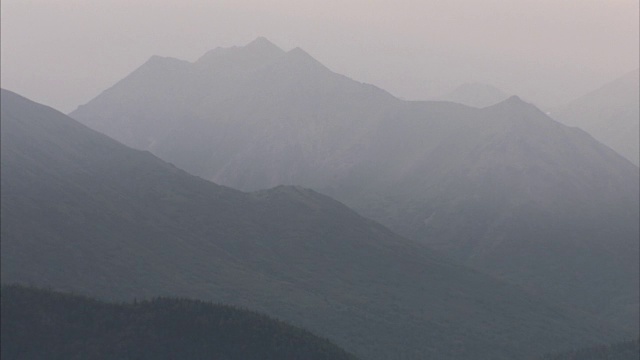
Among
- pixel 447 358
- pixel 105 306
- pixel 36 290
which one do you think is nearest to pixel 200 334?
pixel 105 306

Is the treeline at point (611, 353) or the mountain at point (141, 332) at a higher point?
the treeline at point (611, 353)

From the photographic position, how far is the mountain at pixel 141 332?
194ft

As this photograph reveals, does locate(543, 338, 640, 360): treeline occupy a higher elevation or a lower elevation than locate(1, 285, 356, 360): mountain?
higher

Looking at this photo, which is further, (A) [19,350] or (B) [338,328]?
(B) [338,328]

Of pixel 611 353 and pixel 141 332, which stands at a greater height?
pixel 611 353

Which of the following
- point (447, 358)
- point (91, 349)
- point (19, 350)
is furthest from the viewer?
point (447, 358)

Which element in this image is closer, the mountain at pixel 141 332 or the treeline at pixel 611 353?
the mountain at pixel 141 332

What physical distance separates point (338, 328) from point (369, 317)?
14982 millimetres

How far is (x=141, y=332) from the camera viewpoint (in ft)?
229

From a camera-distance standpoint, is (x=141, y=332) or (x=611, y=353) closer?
(x=141, y=332)

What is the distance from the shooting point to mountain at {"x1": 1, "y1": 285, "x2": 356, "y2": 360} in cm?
5903

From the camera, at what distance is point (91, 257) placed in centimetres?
17175

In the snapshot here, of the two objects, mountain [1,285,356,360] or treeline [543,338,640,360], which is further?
treeline [543,338,640,360]

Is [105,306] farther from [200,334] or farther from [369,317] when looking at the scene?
[369,317]
